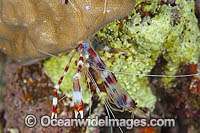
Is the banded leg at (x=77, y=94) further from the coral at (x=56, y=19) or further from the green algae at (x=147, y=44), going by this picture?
the green algae at (x=147, y=44)

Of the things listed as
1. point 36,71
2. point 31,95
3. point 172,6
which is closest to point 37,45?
point 36,71

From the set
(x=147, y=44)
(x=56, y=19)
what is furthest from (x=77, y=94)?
(x=147, y=44)

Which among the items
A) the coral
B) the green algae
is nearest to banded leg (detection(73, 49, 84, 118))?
the coral

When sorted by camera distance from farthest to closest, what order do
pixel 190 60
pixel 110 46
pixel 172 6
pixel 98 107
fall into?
pixel 98 107 → pixel 190 60 → pixel 110 46 → pixel 172 6

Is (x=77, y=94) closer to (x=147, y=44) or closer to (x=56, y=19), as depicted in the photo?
(x=56, y=19)

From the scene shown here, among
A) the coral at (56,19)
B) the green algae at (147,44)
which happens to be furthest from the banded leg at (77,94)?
the green algae at (147,44)

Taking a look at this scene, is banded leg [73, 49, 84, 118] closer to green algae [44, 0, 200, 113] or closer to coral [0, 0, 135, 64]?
coral [0, 0, 135, 64]

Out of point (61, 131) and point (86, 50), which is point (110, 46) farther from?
point (61, 131)
